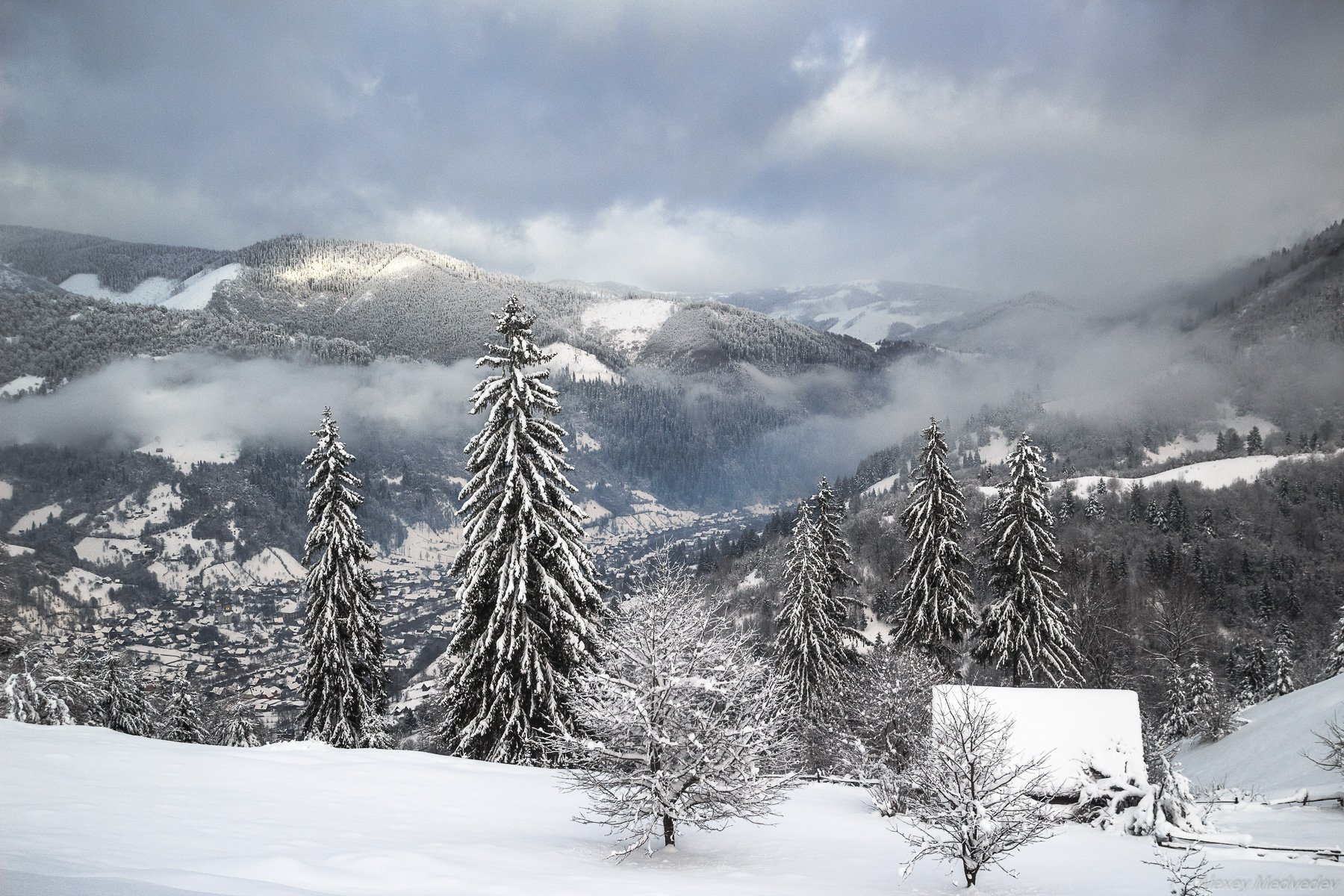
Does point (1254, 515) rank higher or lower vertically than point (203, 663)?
higher

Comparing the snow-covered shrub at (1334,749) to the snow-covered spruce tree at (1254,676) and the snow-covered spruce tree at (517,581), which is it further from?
the snow-covered spruce tree at (1254,676)

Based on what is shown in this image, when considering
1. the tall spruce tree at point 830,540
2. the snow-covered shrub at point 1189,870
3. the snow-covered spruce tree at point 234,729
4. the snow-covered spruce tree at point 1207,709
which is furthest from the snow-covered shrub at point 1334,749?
the snow-covered spruce tree at point 234,729

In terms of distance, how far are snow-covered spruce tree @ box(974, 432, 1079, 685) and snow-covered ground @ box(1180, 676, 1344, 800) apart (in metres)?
7.39

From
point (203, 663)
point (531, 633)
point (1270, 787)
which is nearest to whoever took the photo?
point (531, 633)

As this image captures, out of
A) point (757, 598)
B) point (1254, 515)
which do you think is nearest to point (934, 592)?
point (757, 598)

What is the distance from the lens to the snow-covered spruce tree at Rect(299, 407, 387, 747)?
29.1 m

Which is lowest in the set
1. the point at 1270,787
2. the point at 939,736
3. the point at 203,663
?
the point at 203,663

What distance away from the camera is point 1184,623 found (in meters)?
45.7

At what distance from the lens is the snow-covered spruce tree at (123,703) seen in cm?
3553

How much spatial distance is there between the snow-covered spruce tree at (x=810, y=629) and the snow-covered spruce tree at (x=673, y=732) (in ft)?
83.7

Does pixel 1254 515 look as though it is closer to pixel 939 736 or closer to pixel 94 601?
pixel 939 736

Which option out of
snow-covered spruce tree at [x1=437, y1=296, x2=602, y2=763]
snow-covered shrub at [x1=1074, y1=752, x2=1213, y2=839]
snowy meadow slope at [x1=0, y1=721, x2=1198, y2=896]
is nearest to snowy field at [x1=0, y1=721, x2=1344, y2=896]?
snowy meadow slope at [x1=0, y1=721, x2=1198, y2=896]

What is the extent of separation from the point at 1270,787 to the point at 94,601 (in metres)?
231

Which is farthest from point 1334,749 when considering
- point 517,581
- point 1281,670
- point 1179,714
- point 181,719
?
point 181,719
